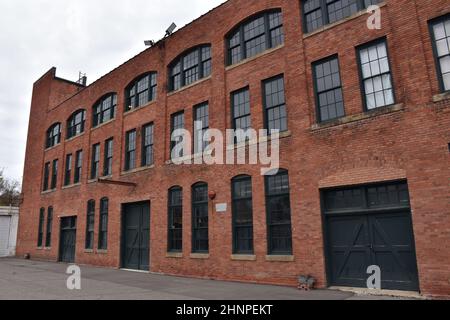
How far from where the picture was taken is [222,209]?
1441 cm

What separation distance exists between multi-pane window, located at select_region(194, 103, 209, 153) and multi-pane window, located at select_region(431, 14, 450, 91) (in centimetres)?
894

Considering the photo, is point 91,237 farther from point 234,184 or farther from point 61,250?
point 234,184

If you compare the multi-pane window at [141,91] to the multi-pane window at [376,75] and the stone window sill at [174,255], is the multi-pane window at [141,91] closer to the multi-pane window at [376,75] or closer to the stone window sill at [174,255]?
the stone window sill at [174,255]

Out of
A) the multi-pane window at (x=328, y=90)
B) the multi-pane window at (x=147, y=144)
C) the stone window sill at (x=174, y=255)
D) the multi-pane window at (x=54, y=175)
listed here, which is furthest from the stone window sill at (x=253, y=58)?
the multi-pane window at (x=54, y=175)

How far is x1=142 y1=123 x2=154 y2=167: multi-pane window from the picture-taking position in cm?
1880

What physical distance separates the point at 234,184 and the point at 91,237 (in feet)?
38.3

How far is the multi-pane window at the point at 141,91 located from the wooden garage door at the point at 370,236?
11.6 m

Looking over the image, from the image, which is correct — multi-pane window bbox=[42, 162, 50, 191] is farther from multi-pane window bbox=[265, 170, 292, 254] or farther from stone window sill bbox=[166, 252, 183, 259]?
multi-pane window bbox=[265, 170, 292, 254]

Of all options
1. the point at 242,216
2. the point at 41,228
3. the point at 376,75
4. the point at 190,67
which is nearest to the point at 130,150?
the point at 190,67

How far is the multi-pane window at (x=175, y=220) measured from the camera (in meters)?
16.2

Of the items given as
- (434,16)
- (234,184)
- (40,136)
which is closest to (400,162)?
(434,16)

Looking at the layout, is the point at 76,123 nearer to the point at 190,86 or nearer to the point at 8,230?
the point at 190,86

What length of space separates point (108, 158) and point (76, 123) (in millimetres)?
5769

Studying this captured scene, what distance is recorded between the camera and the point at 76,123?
2558cm
